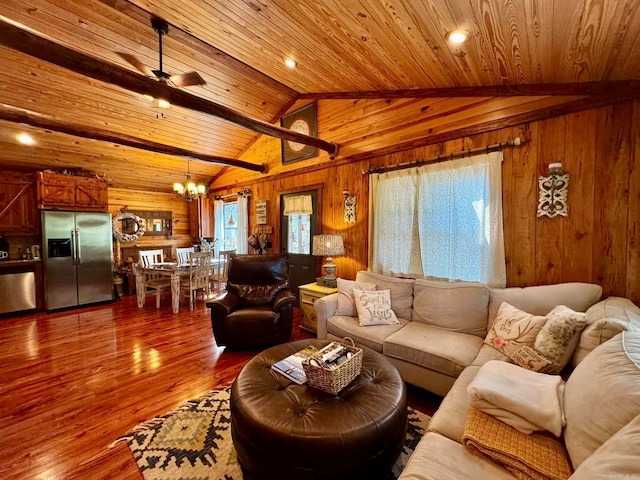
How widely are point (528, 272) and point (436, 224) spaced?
0.94 m

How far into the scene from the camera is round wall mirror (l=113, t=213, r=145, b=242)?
5.85 meters

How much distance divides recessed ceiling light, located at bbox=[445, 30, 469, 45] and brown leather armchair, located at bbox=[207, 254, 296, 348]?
108 inches

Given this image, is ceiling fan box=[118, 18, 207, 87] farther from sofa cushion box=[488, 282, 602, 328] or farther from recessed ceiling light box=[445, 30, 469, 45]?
sofa cushion box=[488, 282, 602, 328]

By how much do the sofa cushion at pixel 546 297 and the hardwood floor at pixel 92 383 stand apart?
40.5 inches

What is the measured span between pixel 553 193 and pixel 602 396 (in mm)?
1928

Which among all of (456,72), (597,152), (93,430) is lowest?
(93,430)

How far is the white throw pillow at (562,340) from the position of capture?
Result: 64.5 inches

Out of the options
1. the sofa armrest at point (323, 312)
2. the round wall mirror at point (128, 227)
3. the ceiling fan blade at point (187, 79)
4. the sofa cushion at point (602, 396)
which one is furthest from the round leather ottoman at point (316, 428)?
the round wall mirror at point (128, 227)

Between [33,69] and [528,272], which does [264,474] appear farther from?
[33,69]

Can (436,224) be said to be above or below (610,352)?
above

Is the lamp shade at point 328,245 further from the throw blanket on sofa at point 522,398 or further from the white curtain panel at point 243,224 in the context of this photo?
the white curtain panel at point 243,224

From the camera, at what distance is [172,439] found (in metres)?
1.77

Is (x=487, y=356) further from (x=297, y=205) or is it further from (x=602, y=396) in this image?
(x=297, y=205)

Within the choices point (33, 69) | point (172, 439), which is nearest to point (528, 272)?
point (172, 439)
